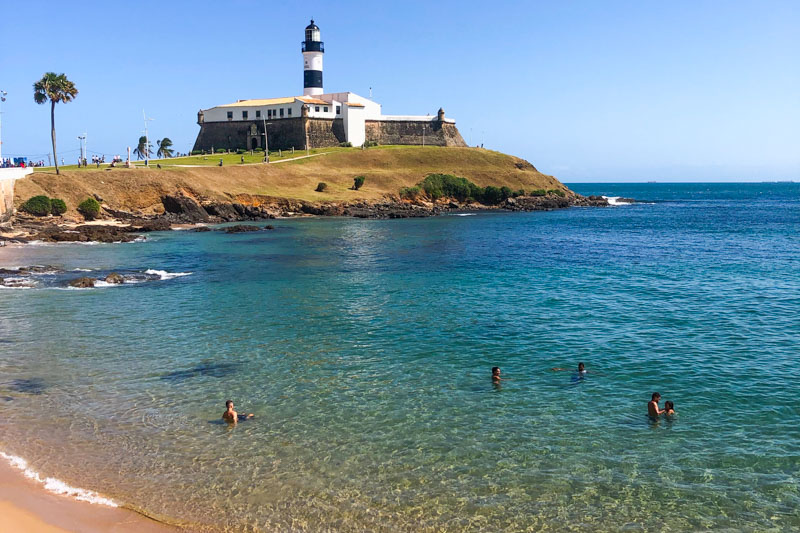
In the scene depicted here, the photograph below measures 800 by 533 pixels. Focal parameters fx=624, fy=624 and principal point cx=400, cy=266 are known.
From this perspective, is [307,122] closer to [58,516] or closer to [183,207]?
[183,207]

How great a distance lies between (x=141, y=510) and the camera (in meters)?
12.5

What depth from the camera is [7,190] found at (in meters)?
64.6

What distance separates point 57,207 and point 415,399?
61931mm

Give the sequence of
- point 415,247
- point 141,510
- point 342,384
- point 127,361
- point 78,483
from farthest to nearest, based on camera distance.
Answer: point 415,247, point 127,361, point 342,384, point 78,483, point 141,510

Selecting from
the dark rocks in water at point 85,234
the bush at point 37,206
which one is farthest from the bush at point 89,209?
the dark rocks in water at point 85,234

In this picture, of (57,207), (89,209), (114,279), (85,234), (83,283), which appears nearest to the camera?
(83,283)

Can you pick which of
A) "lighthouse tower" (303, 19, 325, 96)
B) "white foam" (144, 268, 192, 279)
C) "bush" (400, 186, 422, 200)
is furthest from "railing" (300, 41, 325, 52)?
"white foam" (144, 268, 192, 279)

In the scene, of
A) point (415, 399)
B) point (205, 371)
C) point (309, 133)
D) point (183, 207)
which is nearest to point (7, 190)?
point (183, 207)

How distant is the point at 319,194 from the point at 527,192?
4292cm

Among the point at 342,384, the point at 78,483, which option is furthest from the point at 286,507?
the point at 342,384

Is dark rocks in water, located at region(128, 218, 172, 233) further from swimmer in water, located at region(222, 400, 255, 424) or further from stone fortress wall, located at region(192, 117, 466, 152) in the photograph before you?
swimmer in water, located at region(222, 400, 255, 424)

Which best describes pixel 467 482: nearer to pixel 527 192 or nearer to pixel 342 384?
pixel 342 384

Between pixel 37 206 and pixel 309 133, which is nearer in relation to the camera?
pixel 37 206

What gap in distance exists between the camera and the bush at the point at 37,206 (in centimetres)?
6600
